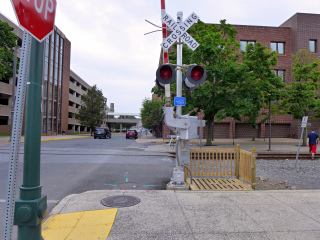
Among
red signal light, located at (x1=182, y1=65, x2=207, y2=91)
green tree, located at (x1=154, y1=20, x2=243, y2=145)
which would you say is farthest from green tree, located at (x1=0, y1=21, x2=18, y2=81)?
red signal light, located at (x1=182, y1=65, x2=207, y2=91)

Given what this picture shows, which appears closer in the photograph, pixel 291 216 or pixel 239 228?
pixel 239 228

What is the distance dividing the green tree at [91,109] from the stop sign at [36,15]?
47816 mm

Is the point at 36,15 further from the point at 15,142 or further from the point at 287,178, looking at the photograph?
the point at 287,178

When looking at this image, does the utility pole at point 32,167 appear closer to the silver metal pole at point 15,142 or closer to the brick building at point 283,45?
the silver metal pole at point 15,142

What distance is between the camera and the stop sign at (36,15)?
1.82 metres

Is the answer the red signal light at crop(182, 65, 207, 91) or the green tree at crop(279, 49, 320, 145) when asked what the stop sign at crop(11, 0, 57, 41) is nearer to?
the red signal light at crop(182, 65, 207, 91)

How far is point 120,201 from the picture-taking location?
481cm

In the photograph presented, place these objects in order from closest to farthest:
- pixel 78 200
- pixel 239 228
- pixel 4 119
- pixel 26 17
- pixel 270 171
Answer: pixel 26 17, pixel 239 228, pixel 78 200, pixel 270 171, pixel 4 119

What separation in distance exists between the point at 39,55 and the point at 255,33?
Answer: 3812cm

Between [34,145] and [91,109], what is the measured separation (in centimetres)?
4852

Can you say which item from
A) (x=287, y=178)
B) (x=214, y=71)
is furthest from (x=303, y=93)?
(x=287, y=178)

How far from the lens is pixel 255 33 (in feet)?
114

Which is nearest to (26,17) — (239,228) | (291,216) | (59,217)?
(59,217)

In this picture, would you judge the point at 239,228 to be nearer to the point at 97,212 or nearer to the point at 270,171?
the point at 97,212
